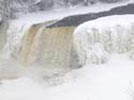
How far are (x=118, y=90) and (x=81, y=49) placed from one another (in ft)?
5.45

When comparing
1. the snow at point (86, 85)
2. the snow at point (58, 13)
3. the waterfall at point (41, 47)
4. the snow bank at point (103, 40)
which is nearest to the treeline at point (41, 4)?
the snow at point (58, 13)

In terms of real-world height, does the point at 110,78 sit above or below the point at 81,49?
below

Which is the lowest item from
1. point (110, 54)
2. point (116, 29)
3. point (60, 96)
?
point (60, 96)

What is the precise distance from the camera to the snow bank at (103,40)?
6.50 meters

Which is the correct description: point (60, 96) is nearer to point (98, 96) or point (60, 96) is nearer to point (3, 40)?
point (98, 96)

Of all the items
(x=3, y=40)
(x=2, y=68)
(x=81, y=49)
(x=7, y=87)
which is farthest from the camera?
(x=3, y=40)

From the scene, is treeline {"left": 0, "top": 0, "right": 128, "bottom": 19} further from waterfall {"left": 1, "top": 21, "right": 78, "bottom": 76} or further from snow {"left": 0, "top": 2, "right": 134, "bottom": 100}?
snow {"left": 0, "top": 2, "right": 134, "bottom": 100}

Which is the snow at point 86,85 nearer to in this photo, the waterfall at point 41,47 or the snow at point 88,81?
the snow at point 88,81

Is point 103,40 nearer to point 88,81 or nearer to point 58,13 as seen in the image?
point 88,81

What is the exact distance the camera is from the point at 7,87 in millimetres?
6312

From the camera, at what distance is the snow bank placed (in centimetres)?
650

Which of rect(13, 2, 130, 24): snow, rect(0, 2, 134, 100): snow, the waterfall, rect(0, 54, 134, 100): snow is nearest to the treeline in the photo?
rect(13, 2, 130, 24): snow

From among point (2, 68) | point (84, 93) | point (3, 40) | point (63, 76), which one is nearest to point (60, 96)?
point (84, 93)

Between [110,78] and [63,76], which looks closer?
[110,78]
